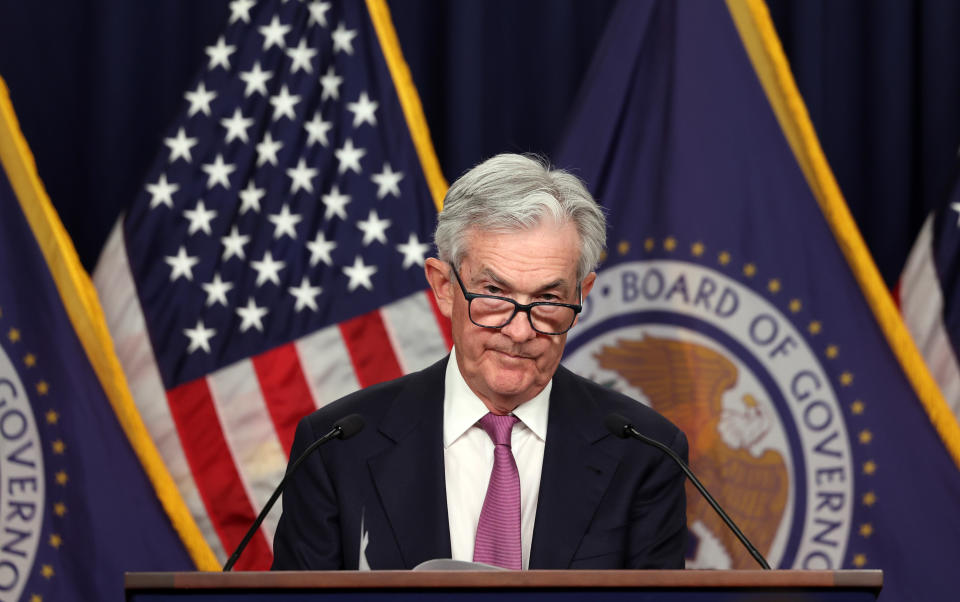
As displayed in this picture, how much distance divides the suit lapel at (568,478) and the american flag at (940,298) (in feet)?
4.95

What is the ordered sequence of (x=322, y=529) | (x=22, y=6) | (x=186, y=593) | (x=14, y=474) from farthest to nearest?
1. (x=22, y=6)
2. (x=14, y=474)
3. (x=322, y=529)
4. (x=186, y=593)

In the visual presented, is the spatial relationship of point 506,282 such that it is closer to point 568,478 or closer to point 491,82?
point 568,478

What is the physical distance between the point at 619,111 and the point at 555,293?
4.62 ft

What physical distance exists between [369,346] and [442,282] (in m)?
1.18

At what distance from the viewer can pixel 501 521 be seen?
171 centimetres

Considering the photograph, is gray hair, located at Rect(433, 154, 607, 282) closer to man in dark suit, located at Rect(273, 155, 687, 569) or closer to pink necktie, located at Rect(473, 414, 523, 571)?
man in dark suit, located at Rect(273, 155, 687, 569)

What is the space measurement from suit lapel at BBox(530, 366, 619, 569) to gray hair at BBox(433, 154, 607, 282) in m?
0.24

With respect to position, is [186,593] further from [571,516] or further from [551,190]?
[551,190]

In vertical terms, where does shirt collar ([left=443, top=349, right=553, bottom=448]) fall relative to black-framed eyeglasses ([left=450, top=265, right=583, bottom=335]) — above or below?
below

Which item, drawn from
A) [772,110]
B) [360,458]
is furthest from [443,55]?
[360,458]

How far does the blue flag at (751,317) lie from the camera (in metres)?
2.86

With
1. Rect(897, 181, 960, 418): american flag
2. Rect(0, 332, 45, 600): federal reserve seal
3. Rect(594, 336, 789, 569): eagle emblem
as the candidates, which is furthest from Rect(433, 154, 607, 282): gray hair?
Rect(897, 181, 960, 418): american flag

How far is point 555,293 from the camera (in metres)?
1.75

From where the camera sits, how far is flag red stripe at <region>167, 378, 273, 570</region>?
2916 mm
